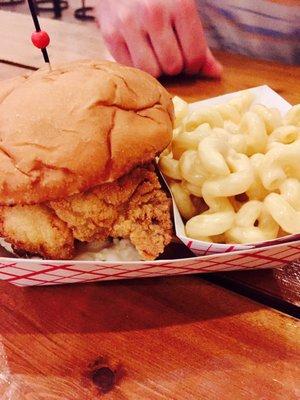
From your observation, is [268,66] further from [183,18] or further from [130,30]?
[130,30]

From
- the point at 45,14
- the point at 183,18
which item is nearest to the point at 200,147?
the point at 183,18

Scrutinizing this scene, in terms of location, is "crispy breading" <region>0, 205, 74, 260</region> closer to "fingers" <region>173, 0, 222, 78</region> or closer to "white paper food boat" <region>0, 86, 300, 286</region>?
"white paper food boat" <region>0, 86, 300, 286</region>

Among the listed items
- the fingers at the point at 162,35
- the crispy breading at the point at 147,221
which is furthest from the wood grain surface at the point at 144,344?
the fingers at the point at 162,35

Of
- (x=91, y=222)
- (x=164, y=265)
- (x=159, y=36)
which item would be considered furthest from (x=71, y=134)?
(x=159, y=36)

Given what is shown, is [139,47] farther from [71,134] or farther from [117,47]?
[71,134]

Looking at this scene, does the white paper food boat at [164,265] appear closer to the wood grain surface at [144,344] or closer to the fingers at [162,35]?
the wood grain surface at [144,344]

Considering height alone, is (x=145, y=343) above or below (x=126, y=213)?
below

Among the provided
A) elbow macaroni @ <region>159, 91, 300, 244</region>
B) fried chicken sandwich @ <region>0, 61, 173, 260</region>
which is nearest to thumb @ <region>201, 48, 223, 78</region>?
elbow macaroni @ <region>159, 91, 300, 244</region>
